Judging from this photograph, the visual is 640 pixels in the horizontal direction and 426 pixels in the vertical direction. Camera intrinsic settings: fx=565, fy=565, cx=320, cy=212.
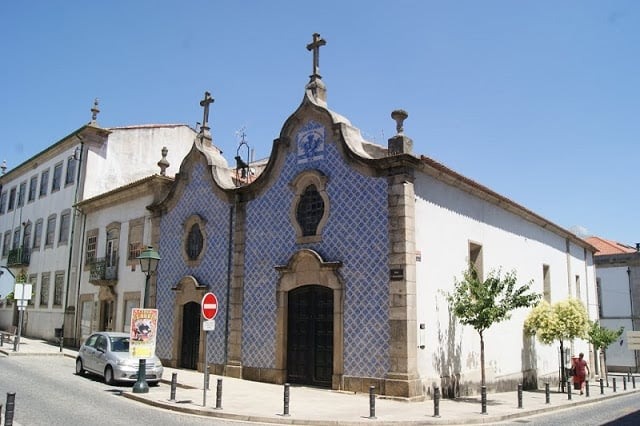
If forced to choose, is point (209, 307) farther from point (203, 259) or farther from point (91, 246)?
point (91, 246)

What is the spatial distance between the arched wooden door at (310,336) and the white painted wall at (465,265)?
2851 millimetres

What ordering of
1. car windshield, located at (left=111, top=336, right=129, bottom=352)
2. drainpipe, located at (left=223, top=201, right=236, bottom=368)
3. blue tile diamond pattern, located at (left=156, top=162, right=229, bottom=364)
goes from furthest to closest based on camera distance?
blue tile diamond pattern, located at (left=156, top=162, right=229, bottom=364) → drainpipe, located at (left=223, top=201, right=236, bottom=368) → car windshield, located at (left=111, top=336, right=129, bottom=352)

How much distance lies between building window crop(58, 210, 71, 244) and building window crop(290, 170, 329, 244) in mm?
18687

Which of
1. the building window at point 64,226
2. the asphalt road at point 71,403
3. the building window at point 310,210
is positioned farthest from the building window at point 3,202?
the building window at point 310,210

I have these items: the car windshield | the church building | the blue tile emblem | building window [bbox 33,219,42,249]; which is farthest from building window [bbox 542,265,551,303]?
building window [bbox 33,219,42,249]

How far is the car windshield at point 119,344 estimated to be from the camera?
16964mm

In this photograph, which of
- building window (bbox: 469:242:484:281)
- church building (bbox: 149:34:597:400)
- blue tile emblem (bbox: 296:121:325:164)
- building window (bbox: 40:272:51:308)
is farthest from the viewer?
building window (bbox: 40:272:51:308)

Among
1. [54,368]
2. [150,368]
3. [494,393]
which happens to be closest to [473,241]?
[494,393]

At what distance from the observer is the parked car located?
16062 mm

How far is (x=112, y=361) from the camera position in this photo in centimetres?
1625

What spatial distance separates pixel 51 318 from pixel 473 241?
24.3m

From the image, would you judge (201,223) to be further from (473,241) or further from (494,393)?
(494,393)

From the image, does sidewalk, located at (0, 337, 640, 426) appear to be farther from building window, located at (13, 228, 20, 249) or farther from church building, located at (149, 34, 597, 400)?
building window, located at (13, 228, 20, 249)

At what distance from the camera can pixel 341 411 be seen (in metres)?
12.6
